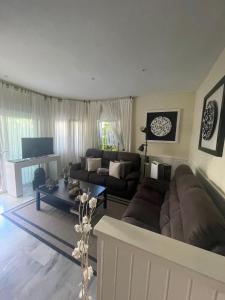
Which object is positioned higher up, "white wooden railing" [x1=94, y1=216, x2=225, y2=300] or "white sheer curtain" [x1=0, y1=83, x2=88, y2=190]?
"white sheer curtain" [x1=0, y1=83, x2=88, y2=190]

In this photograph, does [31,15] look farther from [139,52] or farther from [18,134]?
[18,134]

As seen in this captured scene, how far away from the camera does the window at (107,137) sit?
436 cm

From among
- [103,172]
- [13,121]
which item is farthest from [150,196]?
[13,121]

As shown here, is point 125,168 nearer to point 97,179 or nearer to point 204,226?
point 97,179

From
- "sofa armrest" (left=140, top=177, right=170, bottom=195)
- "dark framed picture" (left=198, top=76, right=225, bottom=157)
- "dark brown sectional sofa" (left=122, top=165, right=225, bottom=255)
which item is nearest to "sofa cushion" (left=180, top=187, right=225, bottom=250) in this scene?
"dark brown sectional sofa" (left=122, top=165, right=225, bottom=255)

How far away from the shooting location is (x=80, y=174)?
Result: 3.56 metres

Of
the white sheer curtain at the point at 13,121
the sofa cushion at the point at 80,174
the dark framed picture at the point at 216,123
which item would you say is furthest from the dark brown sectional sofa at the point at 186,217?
the white sheer curtain at the point at 13,121

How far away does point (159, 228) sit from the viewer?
1.62 metres

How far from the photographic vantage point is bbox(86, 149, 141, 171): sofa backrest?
12.2 feet

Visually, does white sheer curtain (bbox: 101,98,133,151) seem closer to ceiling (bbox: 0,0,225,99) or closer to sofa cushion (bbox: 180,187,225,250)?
ceiling (bbox: 0,0,225,99)

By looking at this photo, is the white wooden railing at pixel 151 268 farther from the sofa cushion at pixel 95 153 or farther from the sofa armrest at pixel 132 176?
the sofa cushion at pixel 95 153

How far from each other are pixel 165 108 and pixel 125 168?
182cm

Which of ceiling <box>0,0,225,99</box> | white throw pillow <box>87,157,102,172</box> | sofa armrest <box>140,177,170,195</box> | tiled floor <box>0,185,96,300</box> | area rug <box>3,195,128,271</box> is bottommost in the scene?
tiled floor <box>0,185,96,300</box>

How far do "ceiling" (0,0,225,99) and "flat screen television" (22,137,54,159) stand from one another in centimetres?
138
